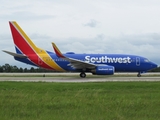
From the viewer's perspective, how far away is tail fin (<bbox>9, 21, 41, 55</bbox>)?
38.4 m

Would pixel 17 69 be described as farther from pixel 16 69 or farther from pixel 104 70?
pixel 104 70

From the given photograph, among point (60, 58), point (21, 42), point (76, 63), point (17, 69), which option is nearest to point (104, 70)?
point (76, 63)

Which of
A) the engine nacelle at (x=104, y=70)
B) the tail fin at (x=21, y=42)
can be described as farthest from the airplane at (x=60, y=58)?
the engine nacelle at (x=104, y=70)

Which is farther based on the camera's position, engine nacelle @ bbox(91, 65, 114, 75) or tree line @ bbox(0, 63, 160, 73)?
tree line @ bbox(0, 63, 160, 73)

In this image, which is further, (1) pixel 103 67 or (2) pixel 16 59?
(2) pixel 16 59

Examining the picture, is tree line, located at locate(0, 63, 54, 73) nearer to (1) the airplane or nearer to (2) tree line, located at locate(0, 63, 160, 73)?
(2) tree line, located at locate(0, 63, 160, 73)

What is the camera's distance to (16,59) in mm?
38219

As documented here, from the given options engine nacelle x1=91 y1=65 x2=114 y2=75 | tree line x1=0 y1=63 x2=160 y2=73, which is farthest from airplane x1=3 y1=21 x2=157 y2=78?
tree line x1=0 y1=63 x2=160 y2=73

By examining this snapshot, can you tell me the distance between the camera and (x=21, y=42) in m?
38.6
